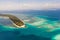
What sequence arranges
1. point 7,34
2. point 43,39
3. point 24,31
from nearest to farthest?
point 43,39
point 7,34
point 24,31

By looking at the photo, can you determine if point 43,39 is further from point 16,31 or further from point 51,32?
point 16,31

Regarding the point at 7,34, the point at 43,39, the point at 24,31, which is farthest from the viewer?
the point at 24,31

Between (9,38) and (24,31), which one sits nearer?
(9,38)

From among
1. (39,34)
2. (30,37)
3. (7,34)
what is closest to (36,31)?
(39,34)

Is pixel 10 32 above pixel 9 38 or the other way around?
above

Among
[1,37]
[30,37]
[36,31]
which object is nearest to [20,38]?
[30,37]

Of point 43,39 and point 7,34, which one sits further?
point 7,34

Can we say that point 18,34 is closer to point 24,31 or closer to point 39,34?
point 24,31
